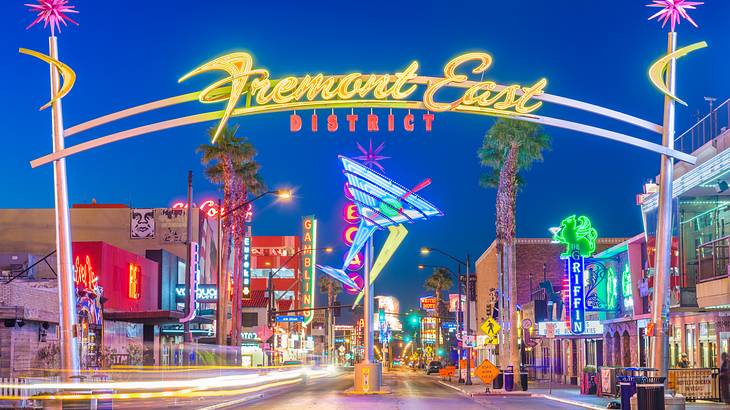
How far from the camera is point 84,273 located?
41.6 m

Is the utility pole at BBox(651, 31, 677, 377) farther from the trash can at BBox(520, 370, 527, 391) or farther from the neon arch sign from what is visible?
the trash can at BBox(520, 370, 527, 391)

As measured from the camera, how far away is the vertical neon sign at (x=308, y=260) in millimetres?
116750

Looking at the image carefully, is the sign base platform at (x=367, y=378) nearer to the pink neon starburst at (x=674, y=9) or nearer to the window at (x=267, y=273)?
the pink neon starburst at (x=674, y=9)

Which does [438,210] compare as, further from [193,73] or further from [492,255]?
[492,255]

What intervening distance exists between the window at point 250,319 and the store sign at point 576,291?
67281 mm

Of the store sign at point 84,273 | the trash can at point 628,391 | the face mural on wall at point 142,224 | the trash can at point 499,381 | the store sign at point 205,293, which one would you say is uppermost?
the face mural on wall at point 142,224

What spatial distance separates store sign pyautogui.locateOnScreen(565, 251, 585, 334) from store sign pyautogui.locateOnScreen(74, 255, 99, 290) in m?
22.3

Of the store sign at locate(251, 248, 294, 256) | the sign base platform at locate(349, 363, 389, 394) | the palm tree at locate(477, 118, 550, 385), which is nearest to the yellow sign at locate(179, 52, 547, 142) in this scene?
the sign base platform at locate(349, 363, 389, 394)

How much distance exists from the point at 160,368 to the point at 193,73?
16.4 meters

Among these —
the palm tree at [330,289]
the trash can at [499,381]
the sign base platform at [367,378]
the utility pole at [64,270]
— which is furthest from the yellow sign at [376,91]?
the palm tree at [330,289]

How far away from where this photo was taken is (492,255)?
9138 cm

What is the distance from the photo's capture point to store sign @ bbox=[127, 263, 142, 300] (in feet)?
158

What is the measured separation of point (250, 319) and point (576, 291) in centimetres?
6834

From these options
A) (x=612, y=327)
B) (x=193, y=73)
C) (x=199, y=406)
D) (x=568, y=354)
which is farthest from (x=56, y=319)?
(x=568, y=354)
